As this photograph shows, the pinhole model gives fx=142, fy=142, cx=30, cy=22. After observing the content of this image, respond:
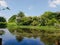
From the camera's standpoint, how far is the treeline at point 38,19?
300cm

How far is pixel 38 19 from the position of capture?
10.1 feet

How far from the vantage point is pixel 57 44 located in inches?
34.3

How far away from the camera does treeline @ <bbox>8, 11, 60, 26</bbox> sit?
300cm

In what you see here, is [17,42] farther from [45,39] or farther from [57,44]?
[57,44]

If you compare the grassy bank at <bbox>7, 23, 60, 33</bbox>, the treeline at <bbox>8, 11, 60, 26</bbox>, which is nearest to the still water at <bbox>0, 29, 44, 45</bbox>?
the grassy bank at <bbox>7, 23, 60, 33</bbox>

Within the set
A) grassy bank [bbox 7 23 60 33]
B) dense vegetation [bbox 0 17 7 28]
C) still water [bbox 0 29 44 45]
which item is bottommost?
still water [bbox 0 29 44 45]

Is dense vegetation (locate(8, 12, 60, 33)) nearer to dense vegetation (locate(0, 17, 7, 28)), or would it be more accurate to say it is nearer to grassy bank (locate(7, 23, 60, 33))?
grassy bank (locate(7, 23, 60, 33))

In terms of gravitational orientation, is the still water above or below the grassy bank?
below

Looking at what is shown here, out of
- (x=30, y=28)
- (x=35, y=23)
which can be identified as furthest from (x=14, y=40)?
(x=35, y=23)

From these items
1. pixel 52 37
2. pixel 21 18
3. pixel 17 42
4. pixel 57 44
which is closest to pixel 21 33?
pixel 17 42

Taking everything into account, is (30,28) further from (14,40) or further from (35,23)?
(14,40)

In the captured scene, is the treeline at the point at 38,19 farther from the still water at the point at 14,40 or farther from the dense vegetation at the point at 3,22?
the still water at the point at 14,40

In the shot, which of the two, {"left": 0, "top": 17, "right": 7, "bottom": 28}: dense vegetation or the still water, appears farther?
the still water

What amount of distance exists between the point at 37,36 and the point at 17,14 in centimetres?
69
